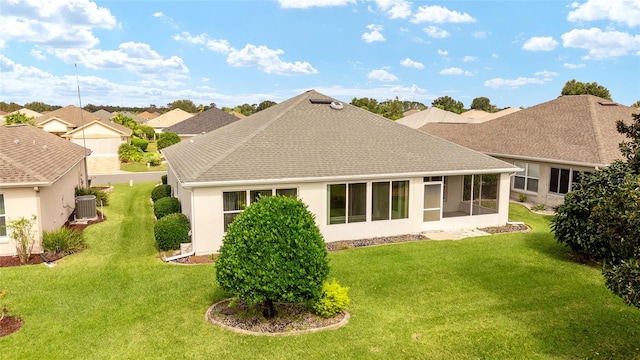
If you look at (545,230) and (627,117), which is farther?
(627,117)

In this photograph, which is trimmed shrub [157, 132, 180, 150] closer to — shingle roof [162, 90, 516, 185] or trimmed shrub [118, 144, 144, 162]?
trimmed shrub [118, 144, 144, 162]

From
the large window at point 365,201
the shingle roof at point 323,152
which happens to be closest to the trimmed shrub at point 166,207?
the shingle roof at point 323,152

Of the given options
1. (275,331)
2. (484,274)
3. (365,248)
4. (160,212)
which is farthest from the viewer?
(160,212)

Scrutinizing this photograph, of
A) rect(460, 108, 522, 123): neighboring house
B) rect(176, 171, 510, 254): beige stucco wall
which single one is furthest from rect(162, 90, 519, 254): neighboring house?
rect(460, 108, 522, 123): neighboring house

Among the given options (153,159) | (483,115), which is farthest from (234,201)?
(483,115)

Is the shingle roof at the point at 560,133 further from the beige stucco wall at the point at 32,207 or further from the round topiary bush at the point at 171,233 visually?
the beige stucco wall at the point at 32,207

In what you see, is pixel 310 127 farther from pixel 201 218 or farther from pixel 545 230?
pixel 545 230

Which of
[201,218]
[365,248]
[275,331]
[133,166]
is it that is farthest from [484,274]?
[133,166]
